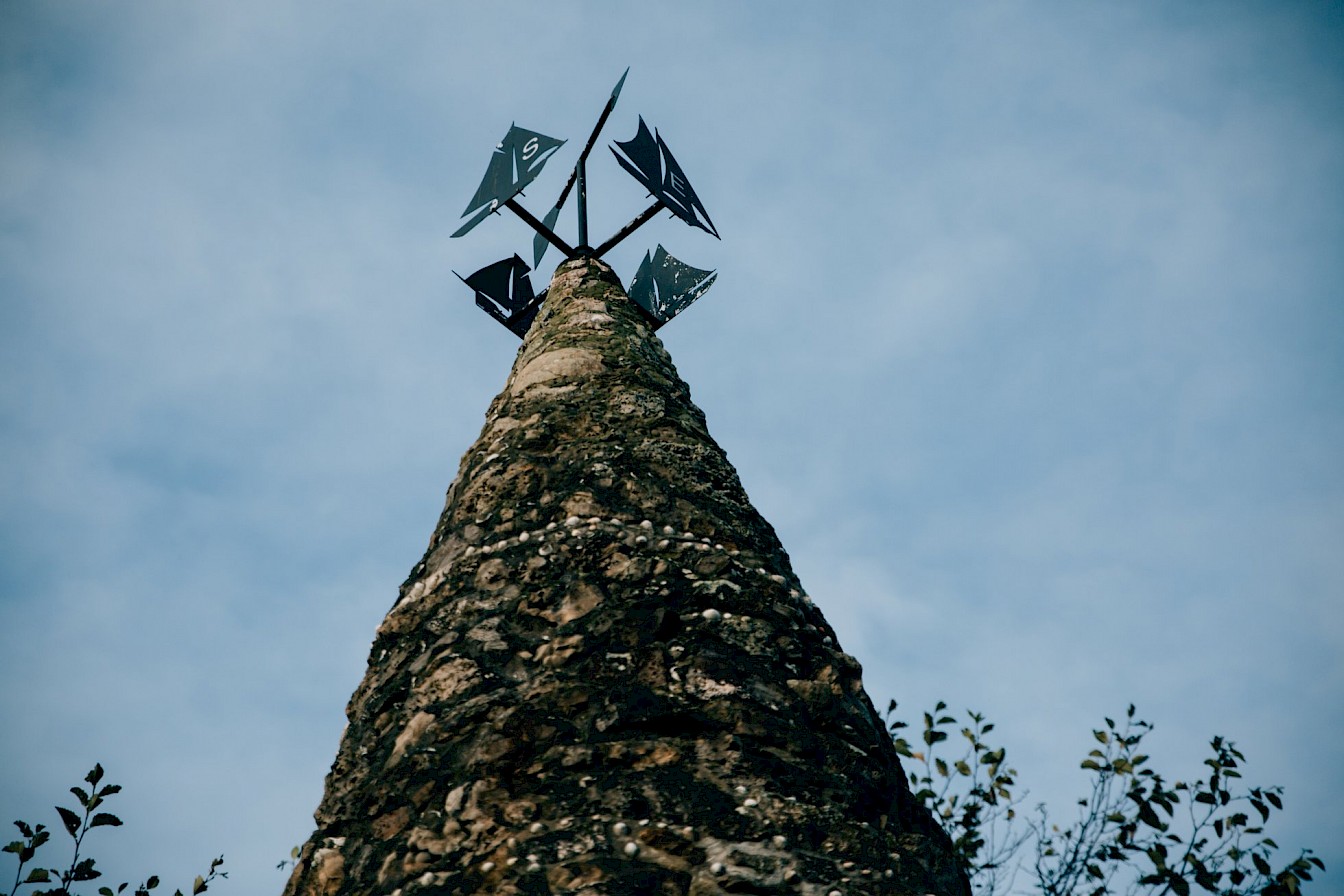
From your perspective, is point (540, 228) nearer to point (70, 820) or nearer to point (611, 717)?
point (70, 820)

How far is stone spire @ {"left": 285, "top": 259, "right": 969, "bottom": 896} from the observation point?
5.65 feet

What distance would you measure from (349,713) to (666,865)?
38.7 inches

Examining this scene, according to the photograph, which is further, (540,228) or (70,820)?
(540,228)

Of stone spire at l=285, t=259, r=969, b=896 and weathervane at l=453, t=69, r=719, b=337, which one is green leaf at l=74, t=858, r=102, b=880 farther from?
weathervane at l=453, t=69, r=719, b=337

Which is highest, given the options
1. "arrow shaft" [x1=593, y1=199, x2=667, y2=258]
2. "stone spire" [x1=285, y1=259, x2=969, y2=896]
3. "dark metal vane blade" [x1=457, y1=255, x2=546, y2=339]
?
"dark metal vane blade" [x1=457, y1=255, x2=546, y2=339]

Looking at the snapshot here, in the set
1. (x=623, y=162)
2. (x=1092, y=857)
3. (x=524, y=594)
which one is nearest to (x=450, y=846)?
(x=524, y=594)

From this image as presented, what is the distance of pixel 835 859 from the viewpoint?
5.71ft

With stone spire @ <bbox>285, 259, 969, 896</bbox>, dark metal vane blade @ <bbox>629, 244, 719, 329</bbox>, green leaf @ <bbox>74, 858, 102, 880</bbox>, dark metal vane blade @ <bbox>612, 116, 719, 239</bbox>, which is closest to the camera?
stone spire @ <bbox>285, 259, 969, 896</bbox>

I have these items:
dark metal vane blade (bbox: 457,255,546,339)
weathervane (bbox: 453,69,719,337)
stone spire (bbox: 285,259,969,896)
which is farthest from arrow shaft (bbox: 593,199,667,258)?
stone spire (bbox: 285,259,969,896)

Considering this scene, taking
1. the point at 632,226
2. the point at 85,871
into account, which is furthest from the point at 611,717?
the point at 632,226

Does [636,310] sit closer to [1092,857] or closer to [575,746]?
[575,746]

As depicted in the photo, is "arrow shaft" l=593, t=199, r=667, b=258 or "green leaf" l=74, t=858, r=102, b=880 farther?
"arrow shaft" l=593, t=199, r=667, b=258

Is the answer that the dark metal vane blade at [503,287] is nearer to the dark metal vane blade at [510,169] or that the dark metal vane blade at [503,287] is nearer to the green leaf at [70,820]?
the dark metal vane blade at [510,169]

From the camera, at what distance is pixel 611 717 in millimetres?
1938
